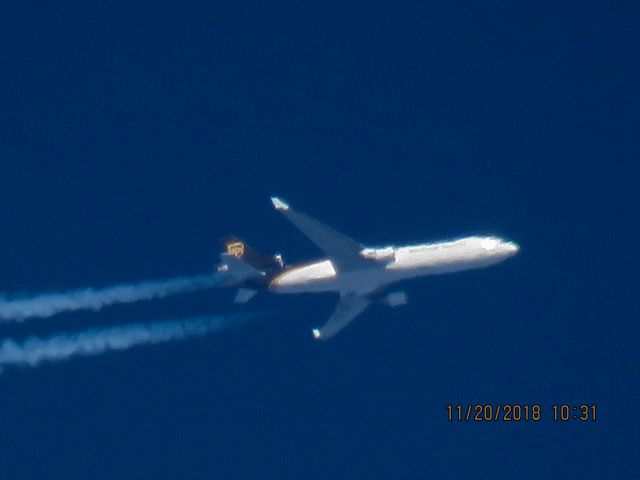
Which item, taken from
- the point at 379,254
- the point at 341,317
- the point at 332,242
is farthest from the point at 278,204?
the point at 341,317

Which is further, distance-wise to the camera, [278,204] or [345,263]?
[345,263]

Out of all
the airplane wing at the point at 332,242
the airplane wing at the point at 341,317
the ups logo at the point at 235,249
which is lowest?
the airplane wing at the point at 341,317

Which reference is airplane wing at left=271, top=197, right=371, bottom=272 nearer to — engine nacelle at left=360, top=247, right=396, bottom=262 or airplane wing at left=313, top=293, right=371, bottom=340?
engine nacelle at left=360, top=247, right=396, bottom=262

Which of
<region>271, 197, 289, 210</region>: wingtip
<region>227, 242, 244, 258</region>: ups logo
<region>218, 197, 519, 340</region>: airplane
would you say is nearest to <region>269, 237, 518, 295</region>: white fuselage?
<region>218, 197, 519, 340</region>: airplane

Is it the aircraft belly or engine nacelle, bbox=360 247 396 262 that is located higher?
engine nacelle, bbox=360 247 396 262

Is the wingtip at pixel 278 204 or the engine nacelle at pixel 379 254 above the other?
the wingtip at pixel 278 204

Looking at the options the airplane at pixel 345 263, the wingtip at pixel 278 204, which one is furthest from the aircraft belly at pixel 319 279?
the wingtip at pixel 278 204

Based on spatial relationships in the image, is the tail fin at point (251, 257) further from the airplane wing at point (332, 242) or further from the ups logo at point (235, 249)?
the airplane wing at point (332, 242)

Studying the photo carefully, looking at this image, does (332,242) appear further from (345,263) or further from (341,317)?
(341,317)
